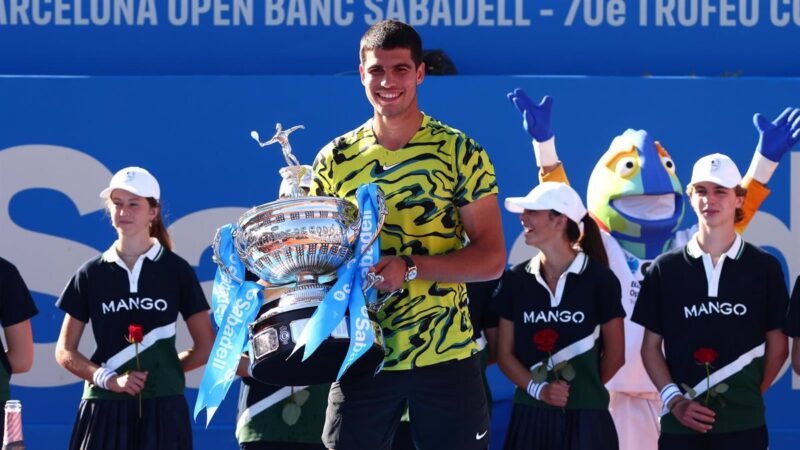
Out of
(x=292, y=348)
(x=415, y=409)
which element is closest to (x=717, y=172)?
(x=415, y=409)

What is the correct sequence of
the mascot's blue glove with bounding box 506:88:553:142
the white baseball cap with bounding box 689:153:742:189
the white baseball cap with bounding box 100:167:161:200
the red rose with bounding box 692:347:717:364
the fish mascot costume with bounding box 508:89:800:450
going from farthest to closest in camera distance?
the mascot's blue glove with bounding box 506:88:553:142 < the fish mascot costume with bounding box 508:89:800:450 < the white baseball cap with bounding box 100:167:161:200 < the white baseball cap with bounding box 689:153:742:189 < the red rose with bounding box 692:347:717:364

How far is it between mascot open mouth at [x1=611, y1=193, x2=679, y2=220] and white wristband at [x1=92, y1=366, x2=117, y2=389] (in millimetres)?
2168

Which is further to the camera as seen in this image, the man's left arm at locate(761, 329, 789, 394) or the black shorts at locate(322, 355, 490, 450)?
the man's left arm at locate(761, 329, 789, 394)

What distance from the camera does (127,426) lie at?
4969 millimetres

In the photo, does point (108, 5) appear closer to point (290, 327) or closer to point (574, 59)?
point (574, 59)

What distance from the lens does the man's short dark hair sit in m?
3.32

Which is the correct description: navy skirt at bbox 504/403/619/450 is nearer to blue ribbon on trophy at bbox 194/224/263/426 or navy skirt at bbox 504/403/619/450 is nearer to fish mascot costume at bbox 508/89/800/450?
fish mascot costume at bbox 508/89/800/450

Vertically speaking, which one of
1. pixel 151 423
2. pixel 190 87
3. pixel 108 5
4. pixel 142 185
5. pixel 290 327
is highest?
pixel 108 5

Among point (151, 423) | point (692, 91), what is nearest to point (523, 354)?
point (151, 423)

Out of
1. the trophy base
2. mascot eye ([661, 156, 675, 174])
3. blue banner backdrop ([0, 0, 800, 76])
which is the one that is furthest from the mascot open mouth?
the trophy base

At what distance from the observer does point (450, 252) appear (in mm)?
3330

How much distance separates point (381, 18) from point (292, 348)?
3.60 meters

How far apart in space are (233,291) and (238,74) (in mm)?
3340

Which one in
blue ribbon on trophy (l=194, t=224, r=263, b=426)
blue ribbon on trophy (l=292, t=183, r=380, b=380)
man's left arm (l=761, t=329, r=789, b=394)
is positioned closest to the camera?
blue ribbon on trophy (l=292, t=183, r=380, b=380)
